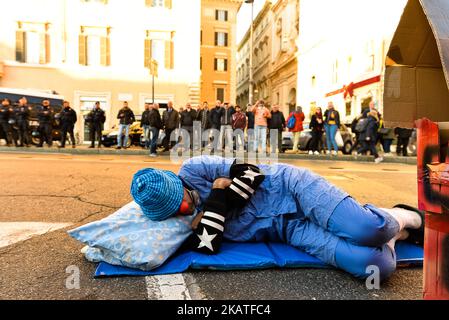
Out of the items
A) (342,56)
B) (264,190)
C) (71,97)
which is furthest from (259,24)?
(264,190)

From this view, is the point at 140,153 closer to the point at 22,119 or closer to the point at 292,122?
the point at 22,119

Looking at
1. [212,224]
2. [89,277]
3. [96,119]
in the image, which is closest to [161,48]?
[96,119]

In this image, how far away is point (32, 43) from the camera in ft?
85.3

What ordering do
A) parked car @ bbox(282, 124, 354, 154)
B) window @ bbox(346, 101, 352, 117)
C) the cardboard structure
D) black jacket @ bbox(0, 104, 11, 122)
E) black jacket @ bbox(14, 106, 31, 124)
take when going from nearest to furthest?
the cardboard structure
black jacket @ bbox(14, 106, 31, 124)
black jacket @ bbox(0, 104, 11, 122)
parked car @ bbox(282, 124, 354, 154)
window @ bbox(346, 101, 352, 117)

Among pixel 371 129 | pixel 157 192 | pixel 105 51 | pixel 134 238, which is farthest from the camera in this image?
pixel 105 51

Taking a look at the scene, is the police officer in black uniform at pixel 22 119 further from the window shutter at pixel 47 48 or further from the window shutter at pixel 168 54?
the window shutter at pixel 168 54

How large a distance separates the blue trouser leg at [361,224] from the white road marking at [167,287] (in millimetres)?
1033

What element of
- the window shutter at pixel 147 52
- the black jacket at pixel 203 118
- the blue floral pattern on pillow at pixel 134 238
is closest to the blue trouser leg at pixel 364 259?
the blue floral pattern on pillow at pixel 134 238

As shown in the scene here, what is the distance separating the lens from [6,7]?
2567 centimetres

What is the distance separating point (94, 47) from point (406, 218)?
26.9 m

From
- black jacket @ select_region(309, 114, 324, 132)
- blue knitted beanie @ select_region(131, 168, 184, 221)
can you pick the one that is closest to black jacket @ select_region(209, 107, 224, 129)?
black jacket @ select_region(309, 114, 324, 132)

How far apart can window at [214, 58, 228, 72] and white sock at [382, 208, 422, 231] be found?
42.4 meters

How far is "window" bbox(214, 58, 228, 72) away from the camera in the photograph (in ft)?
144

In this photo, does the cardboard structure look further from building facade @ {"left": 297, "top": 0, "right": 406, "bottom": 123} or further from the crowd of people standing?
building facade @ {"left": 297, "top": 0, "right": 406, "bottom": 123}
